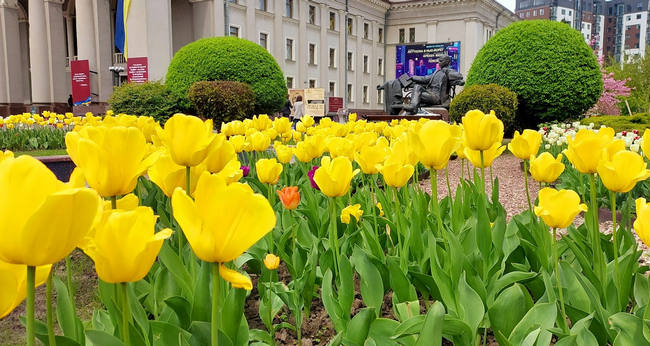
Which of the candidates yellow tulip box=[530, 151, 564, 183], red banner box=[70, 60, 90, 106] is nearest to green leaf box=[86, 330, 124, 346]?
yellow tulip box=[530, 151, 564, 183]

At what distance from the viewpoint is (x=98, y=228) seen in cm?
86

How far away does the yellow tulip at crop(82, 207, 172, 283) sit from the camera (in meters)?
0.84

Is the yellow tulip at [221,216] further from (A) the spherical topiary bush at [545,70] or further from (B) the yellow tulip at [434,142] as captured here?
(A) the spherical topiary bush at [545,70]

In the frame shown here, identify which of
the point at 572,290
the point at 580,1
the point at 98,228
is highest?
the point at 580,1

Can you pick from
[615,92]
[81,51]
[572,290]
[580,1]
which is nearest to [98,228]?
[572,290]

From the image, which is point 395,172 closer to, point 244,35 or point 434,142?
point 434,142

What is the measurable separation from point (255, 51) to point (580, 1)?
108839 millimetres

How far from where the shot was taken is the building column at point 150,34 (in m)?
22.1

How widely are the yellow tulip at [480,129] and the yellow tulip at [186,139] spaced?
1.02 m

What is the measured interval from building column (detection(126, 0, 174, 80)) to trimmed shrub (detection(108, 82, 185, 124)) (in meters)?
7.00

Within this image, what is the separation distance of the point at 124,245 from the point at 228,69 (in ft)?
51.6

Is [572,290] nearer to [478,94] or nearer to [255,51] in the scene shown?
[478,94]

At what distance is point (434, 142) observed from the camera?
1938 mm

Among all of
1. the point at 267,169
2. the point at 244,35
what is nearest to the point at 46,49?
the point at 244,35
